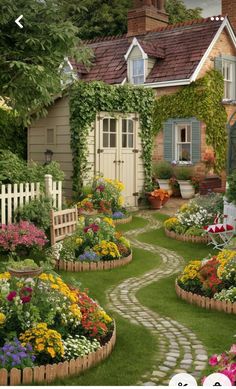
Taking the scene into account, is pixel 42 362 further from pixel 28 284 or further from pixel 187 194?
pixel 187 194

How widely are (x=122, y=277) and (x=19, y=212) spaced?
257 cm

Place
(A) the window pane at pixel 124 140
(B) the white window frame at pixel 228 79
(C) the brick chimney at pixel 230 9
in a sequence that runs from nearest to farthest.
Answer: (A) the window pane at pixel 124 140, (B) the white window frame at pixel 228 79, (C) the brick chimney at pixel 230 9

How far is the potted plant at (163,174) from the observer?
762 inches

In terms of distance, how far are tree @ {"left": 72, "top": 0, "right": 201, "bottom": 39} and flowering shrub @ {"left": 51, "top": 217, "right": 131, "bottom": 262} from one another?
68.2ft

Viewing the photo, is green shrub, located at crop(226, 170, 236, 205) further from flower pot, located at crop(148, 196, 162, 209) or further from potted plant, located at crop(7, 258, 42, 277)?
flower pot, located at crop(148, 196, 162, 209)

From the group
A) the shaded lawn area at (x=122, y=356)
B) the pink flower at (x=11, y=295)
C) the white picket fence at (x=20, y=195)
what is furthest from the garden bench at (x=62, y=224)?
the pink flower at (x=11, y=295)

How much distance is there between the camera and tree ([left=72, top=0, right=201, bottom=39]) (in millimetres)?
27820

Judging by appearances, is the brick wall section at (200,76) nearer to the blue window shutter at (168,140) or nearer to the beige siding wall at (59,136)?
the blue window shutter at (168,140)

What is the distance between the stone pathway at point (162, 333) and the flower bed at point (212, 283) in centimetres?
66

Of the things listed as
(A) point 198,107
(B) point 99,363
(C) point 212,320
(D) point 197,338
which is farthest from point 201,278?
(A) point 198,107

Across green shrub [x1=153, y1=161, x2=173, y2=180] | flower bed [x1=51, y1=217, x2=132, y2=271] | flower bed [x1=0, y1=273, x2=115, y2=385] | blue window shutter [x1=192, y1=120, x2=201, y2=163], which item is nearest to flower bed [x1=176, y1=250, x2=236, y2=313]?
flower bed [x1=0, y1=273, x2=115, y2=385]

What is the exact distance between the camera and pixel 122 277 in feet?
26.9

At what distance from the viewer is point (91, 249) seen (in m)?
8.82

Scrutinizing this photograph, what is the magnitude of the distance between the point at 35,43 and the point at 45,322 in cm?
731
